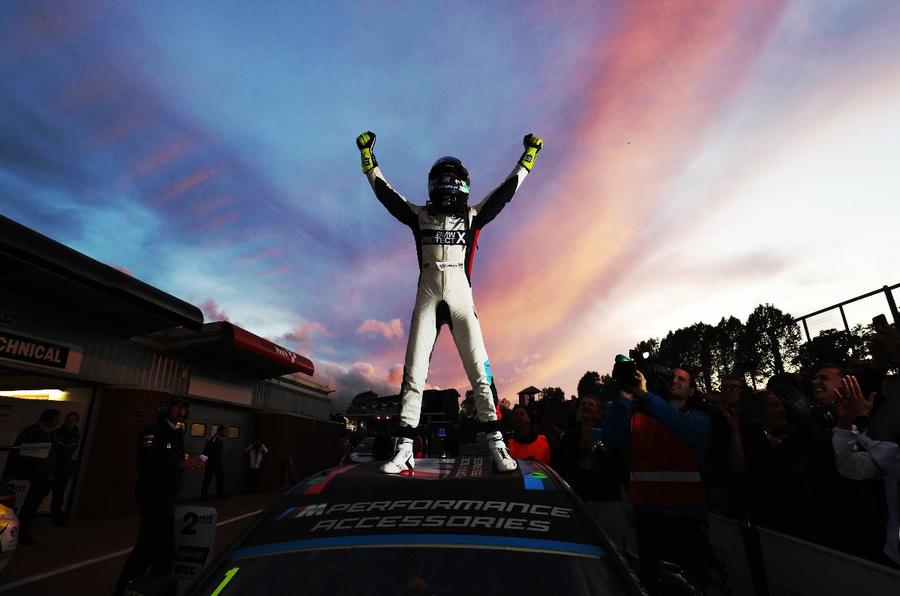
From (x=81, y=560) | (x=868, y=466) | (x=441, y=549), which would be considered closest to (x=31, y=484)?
(x=81, y=560)

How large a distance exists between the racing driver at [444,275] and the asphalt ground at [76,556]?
64.8 inches

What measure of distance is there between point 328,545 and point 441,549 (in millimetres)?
345

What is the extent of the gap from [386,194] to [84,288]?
7.82 metres

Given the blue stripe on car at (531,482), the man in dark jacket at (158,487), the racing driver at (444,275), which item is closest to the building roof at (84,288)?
the man in dark jacket at (158,487)

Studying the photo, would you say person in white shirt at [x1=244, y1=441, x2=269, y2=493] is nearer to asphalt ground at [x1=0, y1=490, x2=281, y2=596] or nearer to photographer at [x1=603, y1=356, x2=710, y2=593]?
asphalt ground at [x1=0, y1=490, x2=281, y2=596]

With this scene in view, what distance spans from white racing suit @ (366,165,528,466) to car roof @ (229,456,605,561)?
1.38 m

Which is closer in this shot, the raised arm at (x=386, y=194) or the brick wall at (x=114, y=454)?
the raised arm at (x=386, y=194)

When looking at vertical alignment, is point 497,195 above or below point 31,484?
above

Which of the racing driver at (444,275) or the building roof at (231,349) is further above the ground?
the building roof at (231,349)

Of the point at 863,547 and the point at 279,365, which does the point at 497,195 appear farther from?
the point at 279,365

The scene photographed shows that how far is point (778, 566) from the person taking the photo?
2.82 m

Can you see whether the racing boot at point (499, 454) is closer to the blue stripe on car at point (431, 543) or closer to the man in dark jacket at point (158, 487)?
the blue stripe on car at point (431, 543)

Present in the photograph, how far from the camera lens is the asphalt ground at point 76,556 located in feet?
16.2

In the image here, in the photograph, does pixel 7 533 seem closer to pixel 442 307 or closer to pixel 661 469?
pixel 442 307
